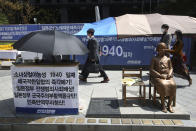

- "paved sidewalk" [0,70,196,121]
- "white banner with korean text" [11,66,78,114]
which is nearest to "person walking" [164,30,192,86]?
"paved sidewalk" [0,70,196,121]

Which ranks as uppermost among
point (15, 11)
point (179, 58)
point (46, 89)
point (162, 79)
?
point (15, 11)

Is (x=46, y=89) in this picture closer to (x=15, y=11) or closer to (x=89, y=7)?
(x=15, y=11)

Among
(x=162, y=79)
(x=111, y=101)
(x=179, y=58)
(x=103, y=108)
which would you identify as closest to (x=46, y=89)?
(x=103, y=108)

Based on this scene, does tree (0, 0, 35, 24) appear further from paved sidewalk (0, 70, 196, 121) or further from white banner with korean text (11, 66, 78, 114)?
white banner with korean text (11, 66, 78, 114)

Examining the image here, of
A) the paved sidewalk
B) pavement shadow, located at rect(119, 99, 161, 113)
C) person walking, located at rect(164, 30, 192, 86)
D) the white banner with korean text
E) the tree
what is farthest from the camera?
the tree

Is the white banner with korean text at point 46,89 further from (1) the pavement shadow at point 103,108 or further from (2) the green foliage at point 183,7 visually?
(2) the green foliage at point 183,7

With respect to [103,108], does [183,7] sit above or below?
above

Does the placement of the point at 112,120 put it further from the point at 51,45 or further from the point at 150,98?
the point at 51,45

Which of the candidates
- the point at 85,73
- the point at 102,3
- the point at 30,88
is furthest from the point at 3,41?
the point at 102,3

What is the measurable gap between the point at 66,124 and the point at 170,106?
2.35m

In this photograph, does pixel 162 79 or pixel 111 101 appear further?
pixel 111 101

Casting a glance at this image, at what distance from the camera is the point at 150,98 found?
5660mm

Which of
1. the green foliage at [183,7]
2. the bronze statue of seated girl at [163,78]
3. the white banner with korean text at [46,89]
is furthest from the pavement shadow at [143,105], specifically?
the green foliage at [183,7]

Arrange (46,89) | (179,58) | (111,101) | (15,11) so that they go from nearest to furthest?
(46,89) → (111,101) → (179,58) → (15,11)
